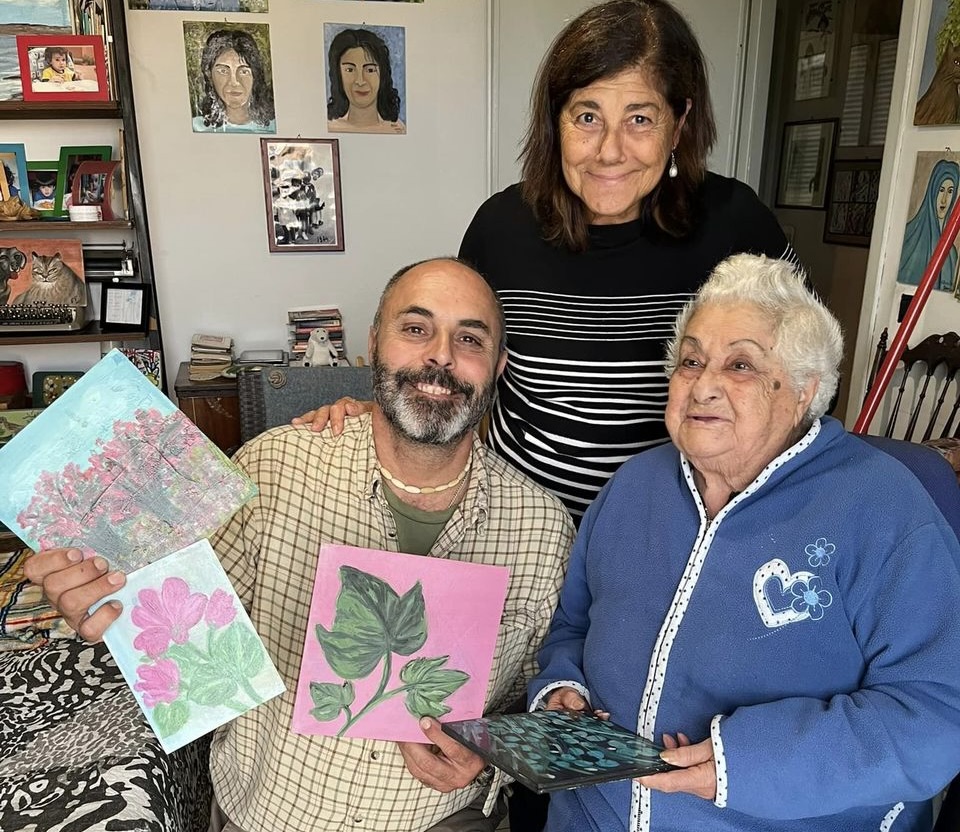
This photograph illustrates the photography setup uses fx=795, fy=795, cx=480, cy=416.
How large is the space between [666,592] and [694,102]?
37.8 inches

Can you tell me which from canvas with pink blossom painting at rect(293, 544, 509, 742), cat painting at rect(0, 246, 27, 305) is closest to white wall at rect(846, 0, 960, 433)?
canvas with pink blossom painting at rect(293, 544, 509, 742)

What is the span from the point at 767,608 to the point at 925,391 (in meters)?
1.76

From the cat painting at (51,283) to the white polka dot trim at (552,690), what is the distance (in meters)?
2.92

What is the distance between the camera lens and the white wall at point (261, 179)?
3.46m

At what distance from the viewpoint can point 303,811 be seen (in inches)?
54.5

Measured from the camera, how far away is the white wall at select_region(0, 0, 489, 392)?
11.3ft

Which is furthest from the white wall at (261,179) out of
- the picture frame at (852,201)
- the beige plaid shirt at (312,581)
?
the beige plaid shirt at (312,581)

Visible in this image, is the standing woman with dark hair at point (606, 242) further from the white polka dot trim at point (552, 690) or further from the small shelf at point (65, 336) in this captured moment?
the small shelf at point (65, 336)

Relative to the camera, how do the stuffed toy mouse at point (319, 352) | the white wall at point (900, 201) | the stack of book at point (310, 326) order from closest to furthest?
1. the white wall at point (900, 201)
2. the stuffed toy mouse at point (319, 352)
3. the stack of book at point (310, 326)

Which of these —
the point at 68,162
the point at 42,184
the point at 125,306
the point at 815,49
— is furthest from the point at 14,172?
the point at 815,49

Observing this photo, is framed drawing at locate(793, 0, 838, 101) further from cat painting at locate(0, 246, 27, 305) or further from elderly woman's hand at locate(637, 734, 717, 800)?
elderly woman's hand at locate(637, 734, 717, 800)

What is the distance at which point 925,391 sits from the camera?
253cm

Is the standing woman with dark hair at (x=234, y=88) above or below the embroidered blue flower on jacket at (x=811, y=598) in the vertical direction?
above

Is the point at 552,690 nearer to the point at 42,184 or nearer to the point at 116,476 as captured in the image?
the point at 116,476
